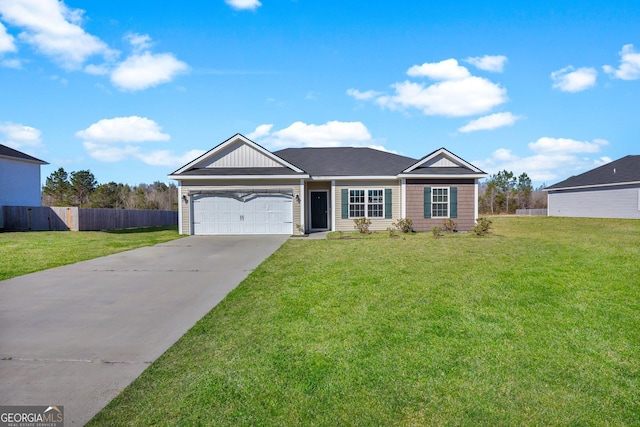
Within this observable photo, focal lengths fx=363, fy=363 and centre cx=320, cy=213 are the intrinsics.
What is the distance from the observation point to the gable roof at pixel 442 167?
18266mm

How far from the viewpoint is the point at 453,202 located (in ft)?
61.3

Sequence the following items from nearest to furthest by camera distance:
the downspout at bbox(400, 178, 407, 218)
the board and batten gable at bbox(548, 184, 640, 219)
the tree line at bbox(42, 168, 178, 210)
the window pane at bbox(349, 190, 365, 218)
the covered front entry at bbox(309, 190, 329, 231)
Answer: the downspout at bbox(400, 178, 407, 218) → the window pane at bbox(349, 190, 365, 218) → the covered front entry at bbox(309, 190, 329, 231) → the board and batten gable at bbox(548, 184, 640, 219) → the tree line at bbox(42, 168, 178, 210)

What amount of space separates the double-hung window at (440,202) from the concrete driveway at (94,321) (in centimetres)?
1112

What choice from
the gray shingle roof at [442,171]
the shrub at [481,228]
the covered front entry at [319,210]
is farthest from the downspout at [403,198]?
the covered front entry at [319,210]

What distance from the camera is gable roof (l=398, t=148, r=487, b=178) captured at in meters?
18.3

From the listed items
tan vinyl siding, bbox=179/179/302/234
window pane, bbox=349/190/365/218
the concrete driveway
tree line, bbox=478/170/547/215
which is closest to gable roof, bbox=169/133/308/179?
tan vinyl siding, bbox=179/179/302/234

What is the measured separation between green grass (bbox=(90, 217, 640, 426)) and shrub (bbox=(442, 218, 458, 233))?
10.5m

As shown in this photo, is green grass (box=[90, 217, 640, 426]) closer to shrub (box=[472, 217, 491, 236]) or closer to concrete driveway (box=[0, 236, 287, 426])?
concrete driveway (box=[0, 236, 287, 426])

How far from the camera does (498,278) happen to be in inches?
301

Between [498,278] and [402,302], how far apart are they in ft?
9.69

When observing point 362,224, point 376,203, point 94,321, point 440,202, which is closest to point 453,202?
point 440,202

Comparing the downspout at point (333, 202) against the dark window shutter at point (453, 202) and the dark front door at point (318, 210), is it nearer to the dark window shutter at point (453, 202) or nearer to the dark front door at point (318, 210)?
the dark front door at point (318, 210)

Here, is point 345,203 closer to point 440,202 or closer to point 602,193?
point 440,202

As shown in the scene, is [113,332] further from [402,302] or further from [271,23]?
[271,23]
